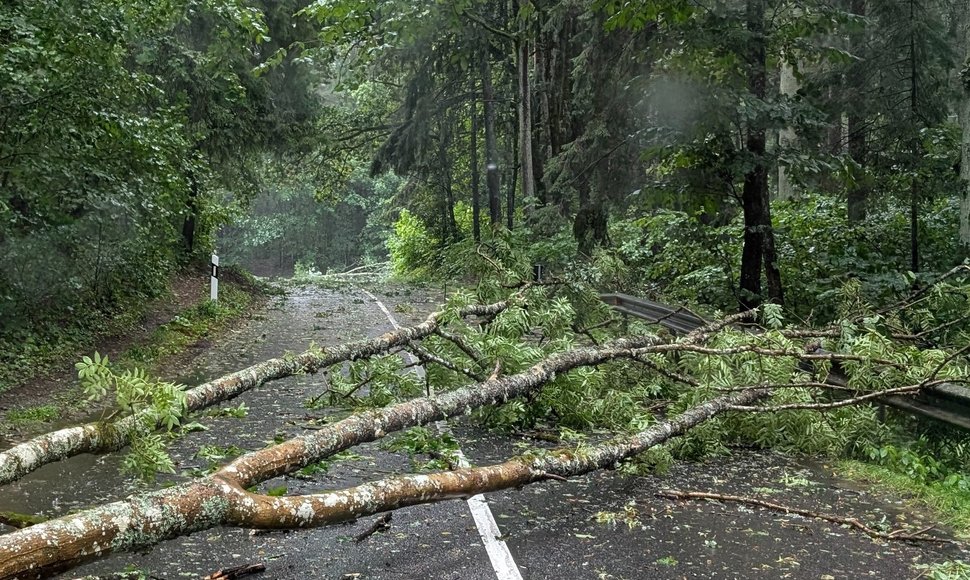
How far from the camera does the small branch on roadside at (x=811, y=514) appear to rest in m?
5.50

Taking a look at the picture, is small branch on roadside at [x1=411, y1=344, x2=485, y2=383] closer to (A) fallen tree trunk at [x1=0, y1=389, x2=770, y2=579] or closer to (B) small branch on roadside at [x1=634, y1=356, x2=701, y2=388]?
(B) small branch on roadside at [x1=634, y1=356, x2=701, y2=388]

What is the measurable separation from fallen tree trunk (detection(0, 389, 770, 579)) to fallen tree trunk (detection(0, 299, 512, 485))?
1.15 m

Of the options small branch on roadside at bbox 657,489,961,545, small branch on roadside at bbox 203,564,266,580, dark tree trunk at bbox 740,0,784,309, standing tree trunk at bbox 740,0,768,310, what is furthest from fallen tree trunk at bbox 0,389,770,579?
standing tree trunk at bbox 740,0,768,310

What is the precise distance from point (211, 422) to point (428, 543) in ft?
14.2

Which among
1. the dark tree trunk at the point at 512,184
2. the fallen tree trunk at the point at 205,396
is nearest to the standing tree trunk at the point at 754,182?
the fallen tree trunk at the point at 205,396

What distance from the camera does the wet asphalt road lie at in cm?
502

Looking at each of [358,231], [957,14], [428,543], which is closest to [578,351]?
[428,543]

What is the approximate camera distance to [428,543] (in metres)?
5.46

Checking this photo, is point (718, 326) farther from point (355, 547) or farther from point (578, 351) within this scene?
point (355, 547)

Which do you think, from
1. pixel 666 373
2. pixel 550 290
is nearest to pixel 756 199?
pixel 550 290

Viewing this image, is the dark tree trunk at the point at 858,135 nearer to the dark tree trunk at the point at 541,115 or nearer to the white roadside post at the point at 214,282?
the dark tree trunk at the point at 541,115

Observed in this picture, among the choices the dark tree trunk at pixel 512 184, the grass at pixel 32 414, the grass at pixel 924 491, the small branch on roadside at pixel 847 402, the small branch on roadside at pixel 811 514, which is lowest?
the grass at pixel 924 491

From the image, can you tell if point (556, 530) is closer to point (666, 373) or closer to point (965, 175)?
point (666, 373)

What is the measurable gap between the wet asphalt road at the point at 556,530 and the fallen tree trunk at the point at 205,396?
0.71 m
